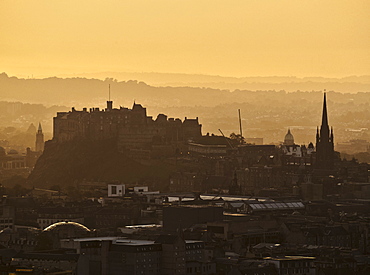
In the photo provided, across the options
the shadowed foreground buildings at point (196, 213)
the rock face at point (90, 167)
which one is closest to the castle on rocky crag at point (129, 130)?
the shadowed foreground buildings at point (196, 213)

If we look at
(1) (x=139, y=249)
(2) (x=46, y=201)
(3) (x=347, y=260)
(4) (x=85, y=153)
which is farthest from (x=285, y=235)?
(4) (x=85, y=153)

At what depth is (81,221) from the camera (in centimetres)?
11006

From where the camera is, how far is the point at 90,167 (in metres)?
160

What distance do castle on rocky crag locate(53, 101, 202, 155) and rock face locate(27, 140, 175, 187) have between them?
1.08m

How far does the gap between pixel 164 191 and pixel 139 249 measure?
62.9m

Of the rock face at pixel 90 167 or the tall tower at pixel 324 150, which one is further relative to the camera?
the rock face at pixel 90 167

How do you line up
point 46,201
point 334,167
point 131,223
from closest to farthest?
point 131,223, point 46,201, point 334,167

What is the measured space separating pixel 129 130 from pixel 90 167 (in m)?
5.82

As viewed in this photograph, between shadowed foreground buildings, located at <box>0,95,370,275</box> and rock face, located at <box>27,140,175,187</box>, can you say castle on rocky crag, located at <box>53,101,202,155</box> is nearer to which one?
shadowed foreground buildings, located at <box>0,95,370,275</box>

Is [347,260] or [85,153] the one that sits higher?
[85,153]

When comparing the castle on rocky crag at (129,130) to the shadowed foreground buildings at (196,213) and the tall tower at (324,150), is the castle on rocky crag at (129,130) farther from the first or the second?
the tall tower at (324,150)

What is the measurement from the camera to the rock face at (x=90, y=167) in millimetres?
152500

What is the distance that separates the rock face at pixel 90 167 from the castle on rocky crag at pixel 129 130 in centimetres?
108

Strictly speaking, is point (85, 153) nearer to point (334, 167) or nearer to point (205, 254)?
point (334, 167)
